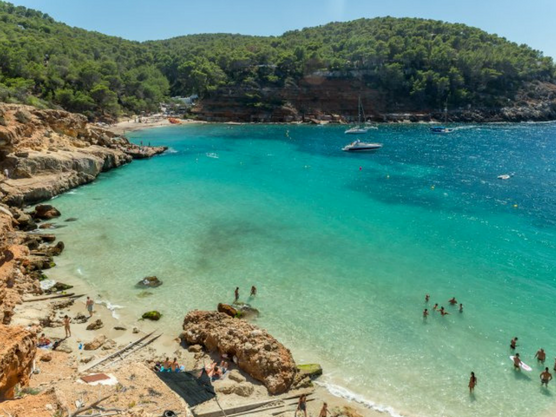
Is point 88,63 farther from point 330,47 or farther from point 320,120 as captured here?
point 330,47

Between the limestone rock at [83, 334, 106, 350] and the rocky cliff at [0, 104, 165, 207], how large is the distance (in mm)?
24470

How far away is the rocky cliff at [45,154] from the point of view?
39.9 m

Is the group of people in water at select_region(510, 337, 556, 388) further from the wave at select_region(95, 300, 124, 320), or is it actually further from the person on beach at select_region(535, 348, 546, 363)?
the wave at select_region(95, 300, 124, 320)

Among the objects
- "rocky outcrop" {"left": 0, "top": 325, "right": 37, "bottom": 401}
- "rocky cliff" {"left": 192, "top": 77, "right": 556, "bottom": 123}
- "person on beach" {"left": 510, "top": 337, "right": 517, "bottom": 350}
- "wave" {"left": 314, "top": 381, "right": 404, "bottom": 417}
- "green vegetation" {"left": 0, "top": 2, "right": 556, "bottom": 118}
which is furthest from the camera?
"rocky cliff" {"left": 192, "top": 77, "right": 556, "bottom": 123}

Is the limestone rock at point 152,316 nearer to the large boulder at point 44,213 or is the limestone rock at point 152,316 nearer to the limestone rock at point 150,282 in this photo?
the limestone rock at point 150,282

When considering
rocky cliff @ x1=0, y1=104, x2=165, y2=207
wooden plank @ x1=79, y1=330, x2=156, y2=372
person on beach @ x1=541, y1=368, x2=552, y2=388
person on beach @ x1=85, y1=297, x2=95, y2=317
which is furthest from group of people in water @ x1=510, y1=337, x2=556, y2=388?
rocky cliff @ x1=0, y1=104, x2=165, y2=207

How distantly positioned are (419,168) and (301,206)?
29109mm

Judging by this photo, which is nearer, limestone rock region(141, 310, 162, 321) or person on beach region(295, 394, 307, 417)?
person on beach region(295, 394, 307, 417)

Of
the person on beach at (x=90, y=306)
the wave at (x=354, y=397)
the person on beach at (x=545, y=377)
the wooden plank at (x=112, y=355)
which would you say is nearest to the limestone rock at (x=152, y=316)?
the wooden plank at (x=112, y=355)

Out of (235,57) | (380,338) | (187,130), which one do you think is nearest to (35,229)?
(380,338)

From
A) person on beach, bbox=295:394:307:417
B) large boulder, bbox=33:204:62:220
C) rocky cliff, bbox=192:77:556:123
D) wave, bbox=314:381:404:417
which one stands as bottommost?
wave, bbox=314:381:404:417

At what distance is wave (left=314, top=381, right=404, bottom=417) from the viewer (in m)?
15.9

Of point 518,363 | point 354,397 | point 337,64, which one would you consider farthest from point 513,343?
point 337,64

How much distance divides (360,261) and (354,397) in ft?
42.6
